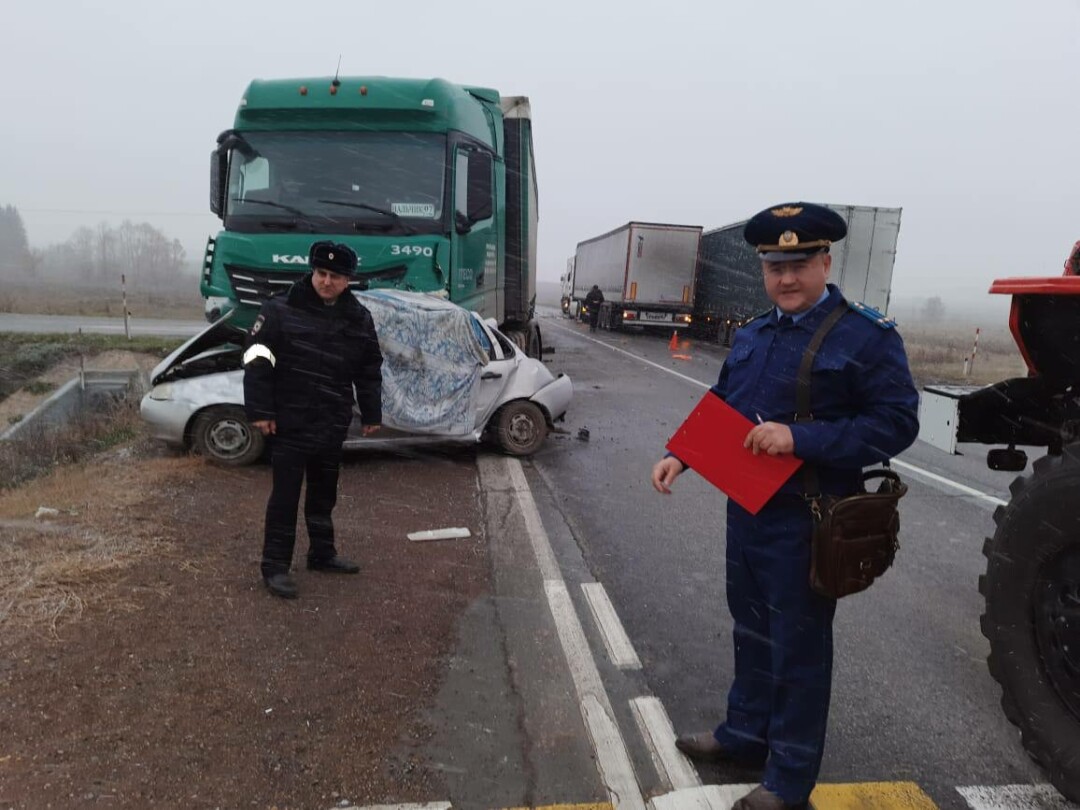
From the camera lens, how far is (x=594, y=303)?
3102 cm

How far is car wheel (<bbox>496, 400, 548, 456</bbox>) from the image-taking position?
7.64 m

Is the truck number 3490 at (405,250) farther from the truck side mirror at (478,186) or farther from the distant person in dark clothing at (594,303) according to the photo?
the distant person in dark clothing at (594,303)

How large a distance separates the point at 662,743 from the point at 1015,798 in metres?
1.24

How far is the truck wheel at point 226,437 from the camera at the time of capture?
22.1ft

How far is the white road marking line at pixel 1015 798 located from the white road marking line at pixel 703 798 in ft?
2.55

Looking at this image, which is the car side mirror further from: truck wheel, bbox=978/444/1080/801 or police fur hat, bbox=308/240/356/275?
police fur hat, bbox=308/240/356/275

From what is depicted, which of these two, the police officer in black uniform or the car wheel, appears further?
the car wheel

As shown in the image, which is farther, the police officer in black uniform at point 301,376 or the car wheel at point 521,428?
the car wheel at point 521,428

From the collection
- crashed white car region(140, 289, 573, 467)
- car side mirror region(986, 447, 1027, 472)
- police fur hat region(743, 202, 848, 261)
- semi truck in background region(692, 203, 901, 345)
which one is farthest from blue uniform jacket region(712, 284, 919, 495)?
semi truck in background region(692, 203, 901, 345)

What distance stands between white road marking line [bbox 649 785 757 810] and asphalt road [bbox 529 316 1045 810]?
0.06 m

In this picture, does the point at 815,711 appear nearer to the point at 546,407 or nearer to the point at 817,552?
the point at 817,552

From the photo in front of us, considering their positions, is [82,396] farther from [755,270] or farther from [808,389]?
[755,270]

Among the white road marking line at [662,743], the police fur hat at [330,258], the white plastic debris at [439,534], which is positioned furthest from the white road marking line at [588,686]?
the police fur hat at [330,258]

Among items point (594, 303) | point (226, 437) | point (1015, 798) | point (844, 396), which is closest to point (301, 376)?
point (844, 396)
